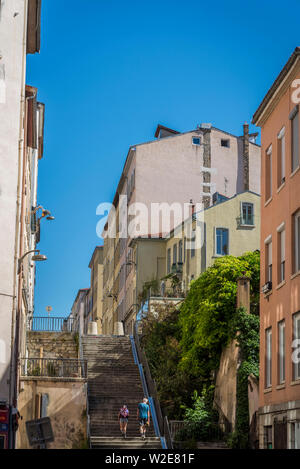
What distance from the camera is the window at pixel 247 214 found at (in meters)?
53.2

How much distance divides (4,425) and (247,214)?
2777 cm

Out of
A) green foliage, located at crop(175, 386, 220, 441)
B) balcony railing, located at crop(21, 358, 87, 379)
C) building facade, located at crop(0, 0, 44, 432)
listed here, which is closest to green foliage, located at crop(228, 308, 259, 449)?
green foliage, located at crop(175, 386, 220, 441)

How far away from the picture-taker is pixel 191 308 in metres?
41.7

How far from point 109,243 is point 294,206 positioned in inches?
2344

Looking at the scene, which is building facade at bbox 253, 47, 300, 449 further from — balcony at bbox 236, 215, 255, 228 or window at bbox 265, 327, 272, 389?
balcony at bbox 236, 215, 255, 228

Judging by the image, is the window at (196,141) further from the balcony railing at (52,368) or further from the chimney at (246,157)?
the balcony railing at (52,368)

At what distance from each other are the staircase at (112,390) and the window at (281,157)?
11306mm

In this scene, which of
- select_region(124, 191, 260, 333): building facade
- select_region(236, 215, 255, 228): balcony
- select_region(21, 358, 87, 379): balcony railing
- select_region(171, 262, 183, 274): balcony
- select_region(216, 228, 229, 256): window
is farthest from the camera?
select_region(171, 262, 183, 274): balcony

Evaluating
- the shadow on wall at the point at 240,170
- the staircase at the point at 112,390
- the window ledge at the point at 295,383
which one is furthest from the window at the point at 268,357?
the shadow on wall at the point at 240,170

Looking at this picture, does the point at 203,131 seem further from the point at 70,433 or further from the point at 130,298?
the point at 70,433

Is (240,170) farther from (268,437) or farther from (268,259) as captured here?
(268,437)

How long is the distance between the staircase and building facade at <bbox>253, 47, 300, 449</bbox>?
6416 mm

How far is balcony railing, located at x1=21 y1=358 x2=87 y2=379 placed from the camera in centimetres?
3784
